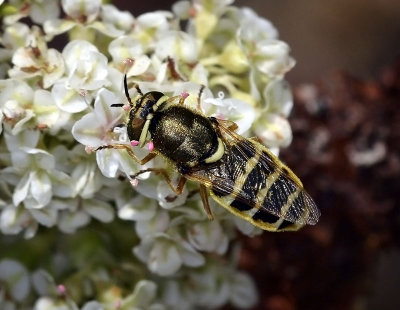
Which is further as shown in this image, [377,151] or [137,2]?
[137,2]

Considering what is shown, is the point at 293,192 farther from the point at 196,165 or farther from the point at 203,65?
the point at 203,65

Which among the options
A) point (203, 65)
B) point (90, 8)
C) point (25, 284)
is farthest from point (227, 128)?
point (25, 284)

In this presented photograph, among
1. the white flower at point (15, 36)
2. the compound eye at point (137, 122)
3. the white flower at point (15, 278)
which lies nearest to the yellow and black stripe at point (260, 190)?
the compound eye at point (137, 122)

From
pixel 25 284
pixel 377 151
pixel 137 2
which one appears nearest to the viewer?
pixel 25 284

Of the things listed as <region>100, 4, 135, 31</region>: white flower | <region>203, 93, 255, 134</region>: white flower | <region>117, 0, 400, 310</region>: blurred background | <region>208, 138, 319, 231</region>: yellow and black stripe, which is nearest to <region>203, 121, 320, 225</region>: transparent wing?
<region>208, 138, 319, 231</region>: yellow and black stripe

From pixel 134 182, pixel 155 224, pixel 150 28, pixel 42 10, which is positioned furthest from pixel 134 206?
pixel 42 10

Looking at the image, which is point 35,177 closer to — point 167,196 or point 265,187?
point 167,196

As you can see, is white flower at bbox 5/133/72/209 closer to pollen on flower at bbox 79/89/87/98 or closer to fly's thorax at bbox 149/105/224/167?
pollen on flower at bbox 79/89/87/98

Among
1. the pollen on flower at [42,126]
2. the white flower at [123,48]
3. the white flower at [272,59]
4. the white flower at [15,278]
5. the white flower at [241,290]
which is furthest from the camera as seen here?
the white flower at [241,290]

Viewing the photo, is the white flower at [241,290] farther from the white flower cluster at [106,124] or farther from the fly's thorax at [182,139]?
the fly's thorax at [182,139]
